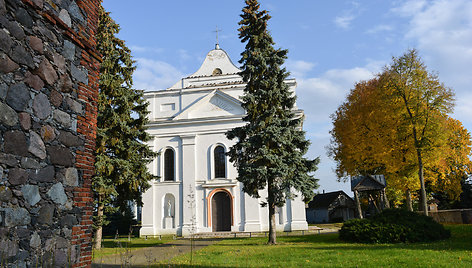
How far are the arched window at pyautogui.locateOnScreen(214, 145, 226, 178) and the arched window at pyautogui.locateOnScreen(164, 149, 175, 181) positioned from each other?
12.0 feet

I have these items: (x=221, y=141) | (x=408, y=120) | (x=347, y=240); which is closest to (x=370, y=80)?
(x=408, y=120)

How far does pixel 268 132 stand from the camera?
1645cm

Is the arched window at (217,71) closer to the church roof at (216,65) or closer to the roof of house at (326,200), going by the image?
the church roof at (216,65)

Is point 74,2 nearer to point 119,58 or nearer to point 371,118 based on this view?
point 119,58

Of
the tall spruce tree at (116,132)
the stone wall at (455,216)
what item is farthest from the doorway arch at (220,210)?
the stone wall at (455,216)

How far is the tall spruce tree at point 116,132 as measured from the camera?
54.0ft

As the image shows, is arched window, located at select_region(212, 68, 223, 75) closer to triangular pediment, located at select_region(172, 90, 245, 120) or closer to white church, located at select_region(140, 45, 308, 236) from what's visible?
white church, located at select_region(140, 45, 308, 236)

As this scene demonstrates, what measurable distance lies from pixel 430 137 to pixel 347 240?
7563 millimetres

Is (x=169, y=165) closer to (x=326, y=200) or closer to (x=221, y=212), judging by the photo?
(x=221, y=212)

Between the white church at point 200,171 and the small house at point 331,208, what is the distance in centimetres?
2753

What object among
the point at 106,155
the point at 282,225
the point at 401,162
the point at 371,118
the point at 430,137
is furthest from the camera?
the point at 282,225

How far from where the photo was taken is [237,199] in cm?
2720

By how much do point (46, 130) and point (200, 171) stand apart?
24.1 metres

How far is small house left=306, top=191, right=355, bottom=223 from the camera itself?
52.0 metres
